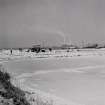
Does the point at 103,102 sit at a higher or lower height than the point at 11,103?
lower

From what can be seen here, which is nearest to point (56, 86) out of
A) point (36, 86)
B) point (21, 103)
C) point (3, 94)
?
point (36, 86)

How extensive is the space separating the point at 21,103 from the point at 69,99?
1.48 meters

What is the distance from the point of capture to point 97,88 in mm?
5027

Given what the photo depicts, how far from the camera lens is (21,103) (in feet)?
10.0

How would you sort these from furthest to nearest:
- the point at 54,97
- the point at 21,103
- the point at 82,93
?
the point at 82,93, the point at 54,97, the point at 21,103

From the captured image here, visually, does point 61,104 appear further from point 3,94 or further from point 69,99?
point 3,94

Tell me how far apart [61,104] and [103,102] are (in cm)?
90

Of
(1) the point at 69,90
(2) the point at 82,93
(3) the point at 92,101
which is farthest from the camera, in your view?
(1) the point at 69,90

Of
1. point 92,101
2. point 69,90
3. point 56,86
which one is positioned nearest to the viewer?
point 92,101

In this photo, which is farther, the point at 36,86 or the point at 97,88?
the point at 36,86

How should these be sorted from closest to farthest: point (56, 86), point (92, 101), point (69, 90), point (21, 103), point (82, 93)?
point (21, 103) → point (92, 101) → point (82, 93) → point (69, 90) → point (56, 86)

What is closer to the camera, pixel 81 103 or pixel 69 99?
pixel 81 103

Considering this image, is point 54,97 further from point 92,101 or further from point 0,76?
point 0,76

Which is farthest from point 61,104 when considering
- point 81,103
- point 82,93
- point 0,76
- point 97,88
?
point 0,76
